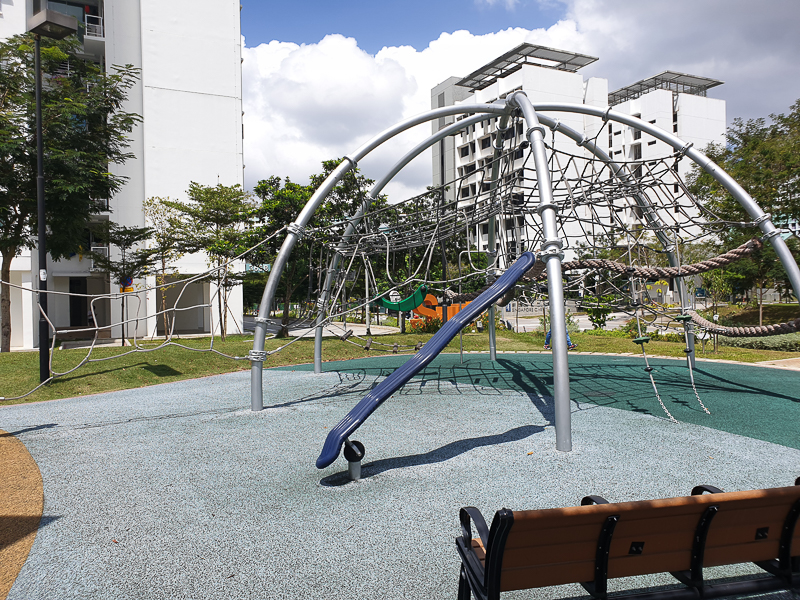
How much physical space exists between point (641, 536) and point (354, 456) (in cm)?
319

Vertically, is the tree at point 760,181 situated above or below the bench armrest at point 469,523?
above

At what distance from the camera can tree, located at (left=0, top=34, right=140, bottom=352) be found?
14.6m

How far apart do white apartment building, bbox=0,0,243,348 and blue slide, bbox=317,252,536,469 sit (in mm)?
22712

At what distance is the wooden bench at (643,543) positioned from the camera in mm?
2463

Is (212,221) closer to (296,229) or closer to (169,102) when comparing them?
(169,102)

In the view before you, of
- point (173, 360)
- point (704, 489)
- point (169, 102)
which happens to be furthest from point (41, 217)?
point (169, 102)

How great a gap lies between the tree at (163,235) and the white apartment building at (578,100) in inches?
1140

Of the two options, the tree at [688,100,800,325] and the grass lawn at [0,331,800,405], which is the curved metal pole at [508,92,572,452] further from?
the tree at [688,100,800,325]

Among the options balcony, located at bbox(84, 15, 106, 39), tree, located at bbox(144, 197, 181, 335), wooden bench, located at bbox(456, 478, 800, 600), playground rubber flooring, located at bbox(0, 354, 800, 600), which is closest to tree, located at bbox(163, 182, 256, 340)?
tree, located at bbox(144, 197, 181, 335)

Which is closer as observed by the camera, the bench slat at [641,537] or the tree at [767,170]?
the bench slat at [641,537]

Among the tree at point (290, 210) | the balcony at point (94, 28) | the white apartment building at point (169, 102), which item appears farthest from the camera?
the balcony at point (94, 28)

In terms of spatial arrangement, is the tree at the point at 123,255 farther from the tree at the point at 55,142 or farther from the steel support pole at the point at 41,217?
the steel support pole at the point at 41,217

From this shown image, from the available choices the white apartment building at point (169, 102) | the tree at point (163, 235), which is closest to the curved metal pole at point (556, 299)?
the tree at point (163, 235)

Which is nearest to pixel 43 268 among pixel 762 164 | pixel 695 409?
pixel 695 409
